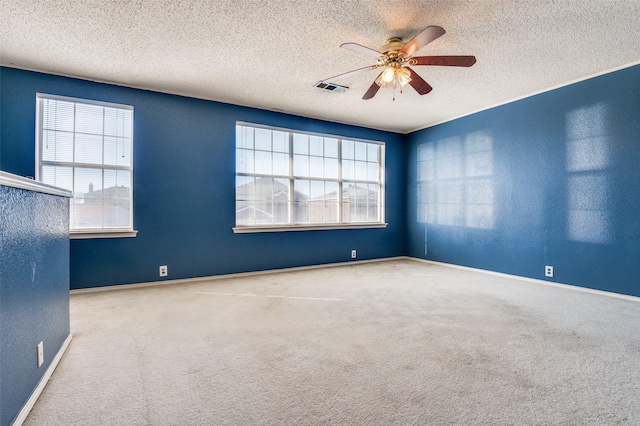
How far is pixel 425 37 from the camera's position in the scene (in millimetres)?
2271

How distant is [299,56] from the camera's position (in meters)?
3.20

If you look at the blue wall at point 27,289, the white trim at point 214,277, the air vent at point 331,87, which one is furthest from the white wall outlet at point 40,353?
the air vent at point 331,87

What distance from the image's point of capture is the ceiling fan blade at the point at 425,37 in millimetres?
2152

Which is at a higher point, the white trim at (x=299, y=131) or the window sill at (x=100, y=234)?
the white trim at (x=299, y=131)

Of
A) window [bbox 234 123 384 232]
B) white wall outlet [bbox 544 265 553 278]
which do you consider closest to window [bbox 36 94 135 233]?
window [bbox 234 123 384 232]

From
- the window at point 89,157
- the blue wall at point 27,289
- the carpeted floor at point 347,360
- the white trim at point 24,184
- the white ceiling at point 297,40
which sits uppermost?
the white ceiling at point 297,40

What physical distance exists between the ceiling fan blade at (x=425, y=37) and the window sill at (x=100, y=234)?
368cm

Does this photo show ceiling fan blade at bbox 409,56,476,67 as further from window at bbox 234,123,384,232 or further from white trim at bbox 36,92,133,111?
white trim at bbox 36,92,133,111

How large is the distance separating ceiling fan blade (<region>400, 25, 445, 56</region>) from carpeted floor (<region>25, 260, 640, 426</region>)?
2.20 metres

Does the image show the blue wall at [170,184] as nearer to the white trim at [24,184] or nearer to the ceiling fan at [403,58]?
the white trim at [24,184]

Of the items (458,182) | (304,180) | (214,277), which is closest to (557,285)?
(458,182)

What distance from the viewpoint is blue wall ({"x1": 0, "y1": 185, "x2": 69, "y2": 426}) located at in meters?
1.32

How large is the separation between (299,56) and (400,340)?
281 cm

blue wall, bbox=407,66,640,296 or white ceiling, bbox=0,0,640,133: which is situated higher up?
white ceiling, bbox=0,0,640,133
